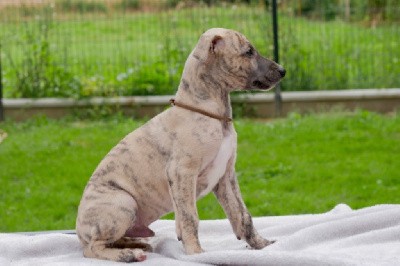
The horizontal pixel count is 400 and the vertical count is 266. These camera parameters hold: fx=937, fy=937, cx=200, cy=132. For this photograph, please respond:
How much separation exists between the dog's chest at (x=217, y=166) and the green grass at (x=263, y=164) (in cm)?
244

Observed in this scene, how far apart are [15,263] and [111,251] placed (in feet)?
1.43

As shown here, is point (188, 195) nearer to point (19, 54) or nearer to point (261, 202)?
point (261, 202)

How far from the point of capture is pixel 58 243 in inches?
168

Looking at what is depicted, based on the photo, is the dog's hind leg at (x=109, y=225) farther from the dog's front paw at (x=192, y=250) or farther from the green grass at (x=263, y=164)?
the green grass at (x=263, y=164)

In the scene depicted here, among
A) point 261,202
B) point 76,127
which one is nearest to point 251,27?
point 76,127

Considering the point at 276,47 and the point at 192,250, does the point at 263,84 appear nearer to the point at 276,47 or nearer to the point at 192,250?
the point at 192,250

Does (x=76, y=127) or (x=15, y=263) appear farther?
(x=76, y=127)

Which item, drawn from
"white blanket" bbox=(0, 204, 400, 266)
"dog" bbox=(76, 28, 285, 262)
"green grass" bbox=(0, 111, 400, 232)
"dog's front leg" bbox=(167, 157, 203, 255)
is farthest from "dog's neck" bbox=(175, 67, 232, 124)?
"green grass" bbox=(0, 111, 400, 232)

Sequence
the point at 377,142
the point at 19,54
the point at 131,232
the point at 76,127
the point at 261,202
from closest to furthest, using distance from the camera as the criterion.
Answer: the point at 131,232 → the point at 261,202 → the point at 377,142 → the point at 76,127 → the point at 19,54

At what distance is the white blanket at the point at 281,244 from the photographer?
3.83 m

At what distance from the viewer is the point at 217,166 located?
3.97m

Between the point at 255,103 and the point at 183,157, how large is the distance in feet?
18.1

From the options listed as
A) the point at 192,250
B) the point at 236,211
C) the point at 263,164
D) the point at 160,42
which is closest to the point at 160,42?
the point at 160,42

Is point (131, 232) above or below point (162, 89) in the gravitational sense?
above
